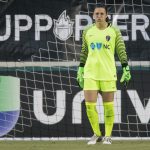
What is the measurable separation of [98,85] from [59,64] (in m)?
1.73

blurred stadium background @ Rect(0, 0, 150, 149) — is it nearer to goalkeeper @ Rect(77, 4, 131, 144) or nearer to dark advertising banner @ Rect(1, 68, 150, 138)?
dark advertising banner @ Rect(1, 68, 150, 138)

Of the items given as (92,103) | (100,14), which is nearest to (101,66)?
(92,103)

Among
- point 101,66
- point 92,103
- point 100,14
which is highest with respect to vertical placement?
point 100,14

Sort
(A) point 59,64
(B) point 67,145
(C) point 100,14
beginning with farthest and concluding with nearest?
(A) point 59,64 → (B) point 67,145 → (C) point 100,14

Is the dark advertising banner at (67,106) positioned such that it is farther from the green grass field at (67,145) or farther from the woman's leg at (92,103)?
the woman's leg at (92,103)

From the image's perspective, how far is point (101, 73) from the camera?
30.3 feet

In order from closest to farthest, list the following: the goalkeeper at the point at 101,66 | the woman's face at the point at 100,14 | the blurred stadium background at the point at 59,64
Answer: the woman's face at the point at 100,14 < the goalkeeper at the point at 101,66 < the blurred stadium background at the point at 59,64

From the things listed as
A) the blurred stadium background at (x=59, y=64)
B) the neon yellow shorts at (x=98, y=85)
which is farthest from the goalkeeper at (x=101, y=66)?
the blurred stadium background at (x=59, y=64)

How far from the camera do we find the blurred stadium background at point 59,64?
10.8 metres

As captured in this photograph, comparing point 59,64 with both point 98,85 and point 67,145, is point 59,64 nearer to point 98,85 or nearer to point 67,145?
point 67,145

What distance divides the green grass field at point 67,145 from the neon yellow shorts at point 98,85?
79 centimetres

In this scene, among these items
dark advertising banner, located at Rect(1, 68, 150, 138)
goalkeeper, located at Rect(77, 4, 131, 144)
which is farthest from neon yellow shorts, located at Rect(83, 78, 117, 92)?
dark advertising banner, located at Rect(1, 68, 150, 138)

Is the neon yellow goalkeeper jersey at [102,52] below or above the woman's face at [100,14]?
below

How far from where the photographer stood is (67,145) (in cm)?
1008
